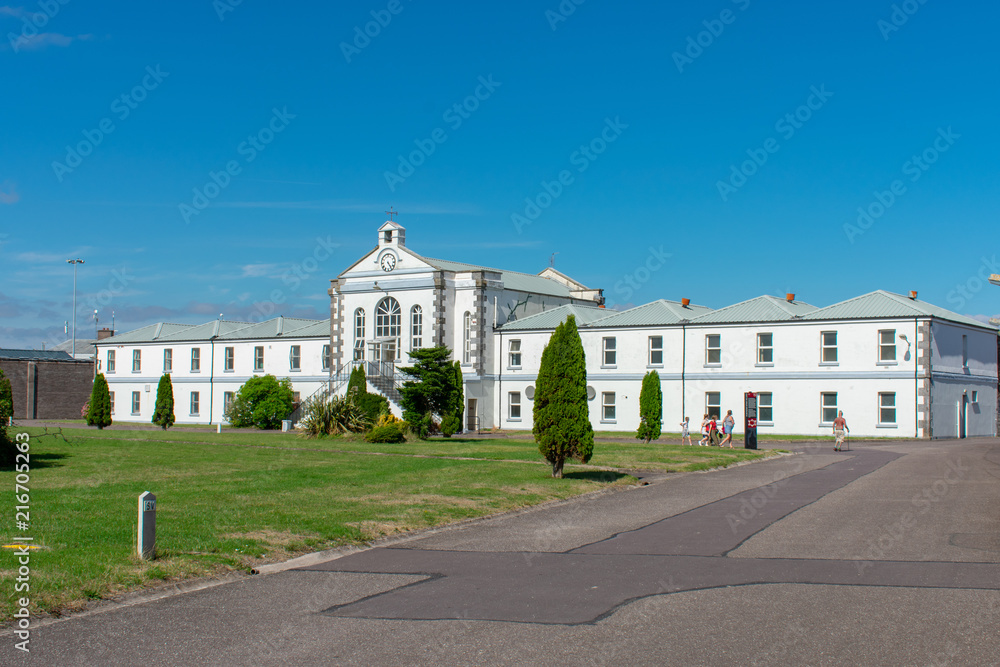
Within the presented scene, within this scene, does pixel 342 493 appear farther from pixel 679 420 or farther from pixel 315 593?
pixel 679 420

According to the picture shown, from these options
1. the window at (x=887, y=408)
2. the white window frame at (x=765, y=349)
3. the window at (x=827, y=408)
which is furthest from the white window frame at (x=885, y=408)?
the white window frame at (x=765, y=349)

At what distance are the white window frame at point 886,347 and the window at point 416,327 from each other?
2341 centimetres

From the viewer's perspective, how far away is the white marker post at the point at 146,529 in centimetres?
952

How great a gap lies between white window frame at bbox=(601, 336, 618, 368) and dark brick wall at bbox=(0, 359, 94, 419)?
127 ft

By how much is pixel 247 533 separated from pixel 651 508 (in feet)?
23.8

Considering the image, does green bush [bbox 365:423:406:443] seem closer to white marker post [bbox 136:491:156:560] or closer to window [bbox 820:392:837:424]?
window [bbox 820:392:837:424]

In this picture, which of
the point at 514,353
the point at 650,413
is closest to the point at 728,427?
the point at 650,413

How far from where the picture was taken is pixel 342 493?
16.3m

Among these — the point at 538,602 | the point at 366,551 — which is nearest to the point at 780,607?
the point at 538,602

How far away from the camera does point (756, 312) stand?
44969 mm

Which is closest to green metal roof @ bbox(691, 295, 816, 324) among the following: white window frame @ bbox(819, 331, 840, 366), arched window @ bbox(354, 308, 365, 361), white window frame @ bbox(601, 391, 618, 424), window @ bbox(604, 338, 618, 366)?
white window frame @ bbox(819, 331, 840, 366)

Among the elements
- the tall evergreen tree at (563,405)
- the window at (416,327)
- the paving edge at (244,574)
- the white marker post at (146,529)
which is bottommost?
the paving edge at (244,574)

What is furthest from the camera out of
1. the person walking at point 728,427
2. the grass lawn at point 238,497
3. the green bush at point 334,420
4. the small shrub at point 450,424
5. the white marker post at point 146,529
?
the small shrub at point 450,424

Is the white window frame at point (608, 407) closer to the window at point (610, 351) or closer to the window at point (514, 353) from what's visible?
the window at point (610, 351)
